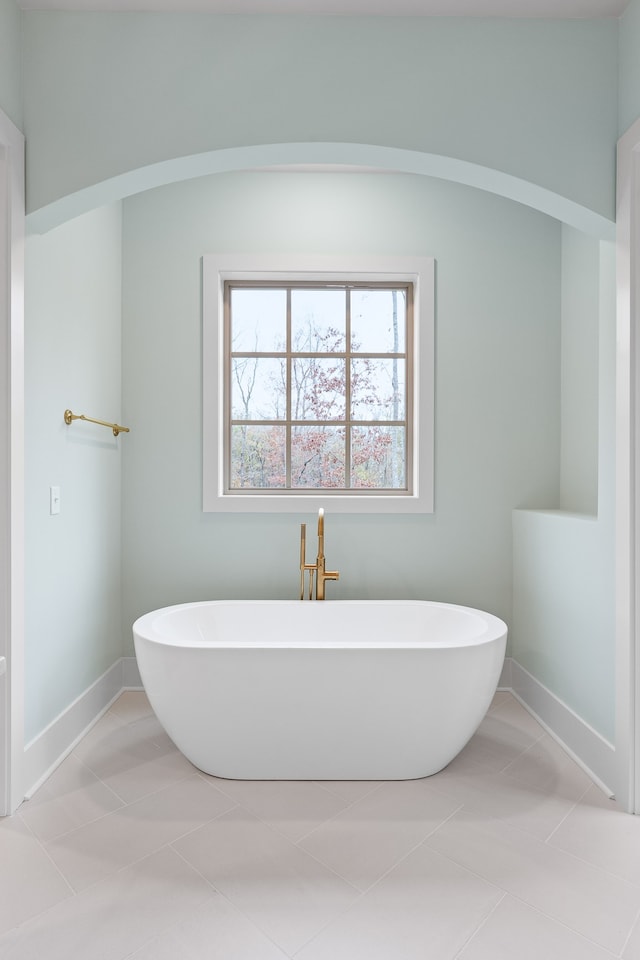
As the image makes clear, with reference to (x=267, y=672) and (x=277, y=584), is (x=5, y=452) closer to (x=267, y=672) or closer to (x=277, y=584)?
(x=267, y=672)

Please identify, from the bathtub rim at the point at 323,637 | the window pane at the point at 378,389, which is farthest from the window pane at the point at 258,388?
the bathtub rim at the point at 323,637

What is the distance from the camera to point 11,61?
1.84 meters

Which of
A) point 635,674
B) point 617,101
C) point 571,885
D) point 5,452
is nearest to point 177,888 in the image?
→ point 571,885

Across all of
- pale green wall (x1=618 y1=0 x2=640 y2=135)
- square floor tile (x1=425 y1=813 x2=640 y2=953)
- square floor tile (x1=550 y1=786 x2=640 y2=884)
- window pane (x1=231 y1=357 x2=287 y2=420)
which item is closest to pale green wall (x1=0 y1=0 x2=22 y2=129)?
window pane (x1=231 y1=357 x2=287 y2=420)

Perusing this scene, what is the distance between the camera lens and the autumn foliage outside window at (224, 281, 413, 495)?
3.04 metres

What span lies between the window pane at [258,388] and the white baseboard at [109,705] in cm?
142

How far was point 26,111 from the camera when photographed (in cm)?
190

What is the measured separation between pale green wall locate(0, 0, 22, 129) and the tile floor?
2266 mm

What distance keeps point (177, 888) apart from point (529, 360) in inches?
104

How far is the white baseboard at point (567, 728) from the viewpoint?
2.02 m

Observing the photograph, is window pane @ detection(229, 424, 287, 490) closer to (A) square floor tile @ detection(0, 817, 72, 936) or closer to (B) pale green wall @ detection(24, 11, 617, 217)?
(B) pale green wall @ detection(24, 11, 617, 217)

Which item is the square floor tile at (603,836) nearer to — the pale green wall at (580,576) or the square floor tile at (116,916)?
the pale green wall at (580,576)

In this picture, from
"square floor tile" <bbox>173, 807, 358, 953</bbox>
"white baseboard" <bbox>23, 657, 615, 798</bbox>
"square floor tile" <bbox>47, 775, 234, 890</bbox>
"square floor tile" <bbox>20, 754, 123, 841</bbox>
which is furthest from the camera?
"white baseboard" <bbox>23, 657, 615, 798</bbox>

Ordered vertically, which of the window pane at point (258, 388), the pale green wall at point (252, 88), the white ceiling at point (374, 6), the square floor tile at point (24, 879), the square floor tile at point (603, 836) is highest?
the white ceiling at point (374, 6)
